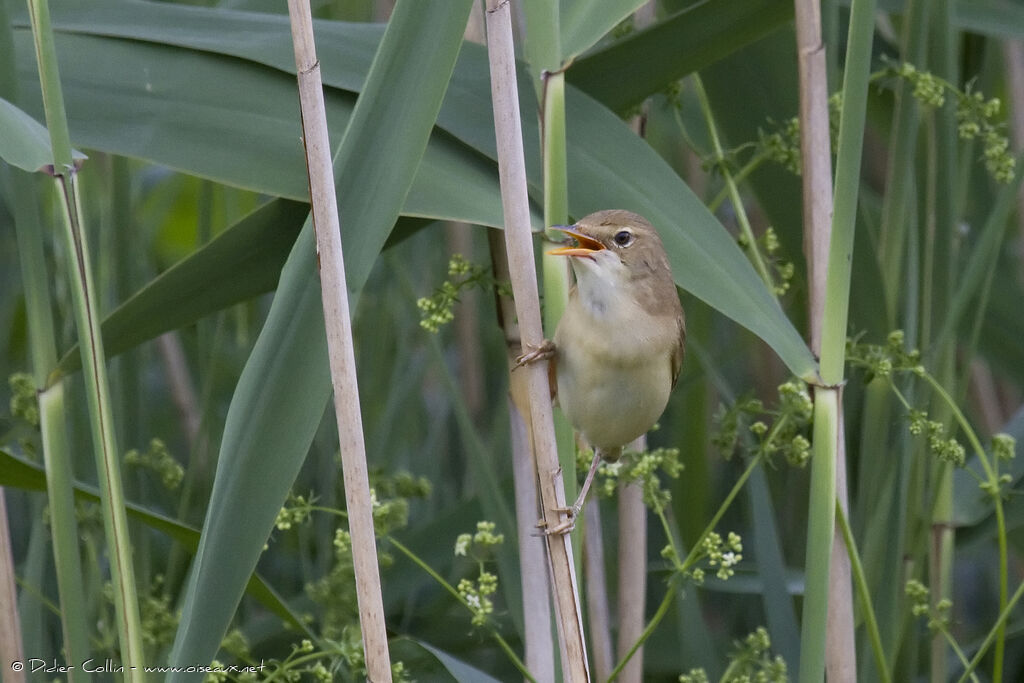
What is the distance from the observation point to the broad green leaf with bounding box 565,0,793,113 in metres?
1.62

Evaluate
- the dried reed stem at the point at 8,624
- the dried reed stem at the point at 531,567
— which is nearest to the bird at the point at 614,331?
the dried reed stem at the point at 531,567

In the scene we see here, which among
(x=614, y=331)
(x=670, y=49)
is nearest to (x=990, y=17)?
(x=670, y=49)

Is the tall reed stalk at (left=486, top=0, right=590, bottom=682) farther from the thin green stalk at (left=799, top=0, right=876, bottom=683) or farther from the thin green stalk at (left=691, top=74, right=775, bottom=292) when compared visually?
the thin green stalk at (left=691, top=74, right=775, bottom=292)

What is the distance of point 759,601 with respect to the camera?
2787 millimetres

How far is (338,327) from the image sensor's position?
4.12 feet

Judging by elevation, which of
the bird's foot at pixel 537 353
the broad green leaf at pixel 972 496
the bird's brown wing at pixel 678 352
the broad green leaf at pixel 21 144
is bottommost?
the broad green leaf at pixel 972 496

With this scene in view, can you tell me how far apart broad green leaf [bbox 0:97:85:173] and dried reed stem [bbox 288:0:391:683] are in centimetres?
27

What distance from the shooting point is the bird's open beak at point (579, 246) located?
55.6 inches

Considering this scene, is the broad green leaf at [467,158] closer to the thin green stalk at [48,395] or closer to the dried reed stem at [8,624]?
the thin green stalk at [48,395]

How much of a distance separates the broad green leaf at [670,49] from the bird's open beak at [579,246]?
0.30 metres

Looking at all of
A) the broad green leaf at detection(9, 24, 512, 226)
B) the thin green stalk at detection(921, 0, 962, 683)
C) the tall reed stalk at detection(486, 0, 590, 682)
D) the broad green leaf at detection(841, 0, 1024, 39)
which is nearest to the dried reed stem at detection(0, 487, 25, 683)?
the broad green leaf at detection(9, 24, 512, 226)

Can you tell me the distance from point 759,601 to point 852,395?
62cm

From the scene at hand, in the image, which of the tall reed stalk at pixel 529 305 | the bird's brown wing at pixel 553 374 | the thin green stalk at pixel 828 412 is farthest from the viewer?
the bird's brown wing at pixel 553 374

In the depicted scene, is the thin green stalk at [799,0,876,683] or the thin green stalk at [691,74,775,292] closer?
the thin green stalk at [799,0,876,683]
